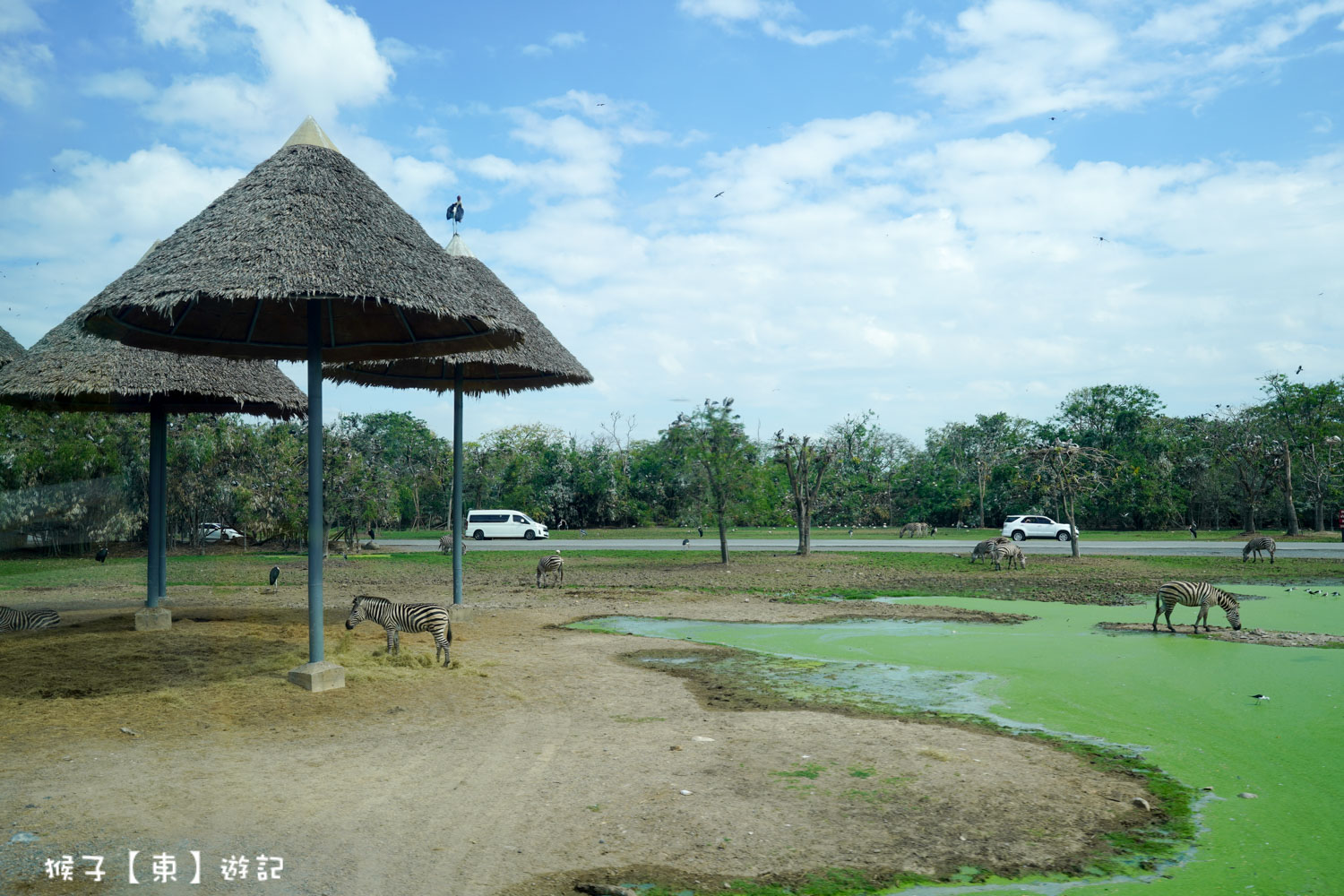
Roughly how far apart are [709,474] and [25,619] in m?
15.2

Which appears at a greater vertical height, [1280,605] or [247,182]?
[247,182]

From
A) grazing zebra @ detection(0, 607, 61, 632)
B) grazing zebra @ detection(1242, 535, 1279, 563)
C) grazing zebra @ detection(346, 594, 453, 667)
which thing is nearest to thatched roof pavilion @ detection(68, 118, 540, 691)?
grazing zebra @ detection(346, 594, 453, 667)

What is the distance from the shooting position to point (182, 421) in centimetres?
2688

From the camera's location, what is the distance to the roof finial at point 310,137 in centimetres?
830

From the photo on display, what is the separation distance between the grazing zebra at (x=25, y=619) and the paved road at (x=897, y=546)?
63.4 feet

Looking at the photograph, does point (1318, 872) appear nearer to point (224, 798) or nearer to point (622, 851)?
point (622, 851)

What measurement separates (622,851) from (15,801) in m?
3.32

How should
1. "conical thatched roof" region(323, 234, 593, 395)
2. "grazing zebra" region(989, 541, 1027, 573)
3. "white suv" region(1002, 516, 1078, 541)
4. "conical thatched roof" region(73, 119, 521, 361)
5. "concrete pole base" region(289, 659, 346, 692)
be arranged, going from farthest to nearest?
1. "white suv" region(1002, 516, 1078, 541)
2. "grazing zebra" region(989, 541, 1027, 573)
3. "conical thatched roof" region(323, 234, 593, 395)
4. "concrete pole base" region(289, 659, 346, 692)
5. "conical thatched roof" region(73, 119, 521, 361)

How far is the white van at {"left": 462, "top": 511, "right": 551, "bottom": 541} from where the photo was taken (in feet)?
115

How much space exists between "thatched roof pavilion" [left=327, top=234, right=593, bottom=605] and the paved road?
16.5m

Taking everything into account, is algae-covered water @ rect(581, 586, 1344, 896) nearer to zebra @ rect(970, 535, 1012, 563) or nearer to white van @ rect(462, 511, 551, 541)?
zebra @ rect(970, 535, 1012, 563)

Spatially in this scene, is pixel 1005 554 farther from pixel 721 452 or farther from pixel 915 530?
pixel 915 530

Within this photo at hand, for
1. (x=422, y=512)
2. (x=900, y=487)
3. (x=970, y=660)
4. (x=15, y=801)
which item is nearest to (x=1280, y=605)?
(x=970, y=660)

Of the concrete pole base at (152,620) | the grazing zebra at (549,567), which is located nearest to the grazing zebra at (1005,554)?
the grazing zebra at (549,567)
